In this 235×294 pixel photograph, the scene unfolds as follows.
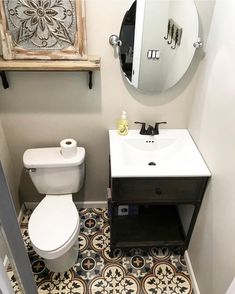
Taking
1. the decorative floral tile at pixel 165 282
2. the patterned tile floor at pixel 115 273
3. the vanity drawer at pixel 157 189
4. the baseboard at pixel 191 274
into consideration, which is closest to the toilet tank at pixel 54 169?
the vanity drawer at pixel 157 189

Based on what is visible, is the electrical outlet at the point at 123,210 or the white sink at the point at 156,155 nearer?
the white sink at the point at 156,155

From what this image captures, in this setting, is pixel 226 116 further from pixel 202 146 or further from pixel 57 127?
pixel 57 127

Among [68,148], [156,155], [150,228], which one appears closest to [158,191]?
[156,155]

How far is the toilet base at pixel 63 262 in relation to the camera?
1.59 metres

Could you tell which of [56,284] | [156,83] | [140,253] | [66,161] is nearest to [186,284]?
[140,253]

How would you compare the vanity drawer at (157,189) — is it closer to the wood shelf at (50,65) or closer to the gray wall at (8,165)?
the wood shelf at (50,65)

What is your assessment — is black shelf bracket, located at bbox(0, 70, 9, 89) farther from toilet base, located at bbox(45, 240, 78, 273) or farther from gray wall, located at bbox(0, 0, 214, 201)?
toilet base, located at bbox(45, 240, 78, 273)

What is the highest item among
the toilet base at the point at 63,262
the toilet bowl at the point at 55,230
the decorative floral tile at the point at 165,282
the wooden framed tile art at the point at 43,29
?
the wooden framed tile art at the point at 43,29

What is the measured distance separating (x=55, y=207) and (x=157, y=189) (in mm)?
712

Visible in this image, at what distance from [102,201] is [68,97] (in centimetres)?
100

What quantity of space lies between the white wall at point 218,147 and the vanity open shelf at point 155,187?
0.10m

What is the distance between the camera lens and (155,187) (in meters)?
1.41

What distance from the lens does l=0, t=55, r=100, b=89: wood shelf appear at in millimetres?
1315

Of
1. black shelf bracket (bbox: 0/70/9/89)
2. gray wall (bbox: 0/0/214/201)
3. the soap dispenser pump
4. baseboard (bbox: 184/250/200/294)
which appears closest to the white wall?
baseboard (bbox: 184/250/200/294)
